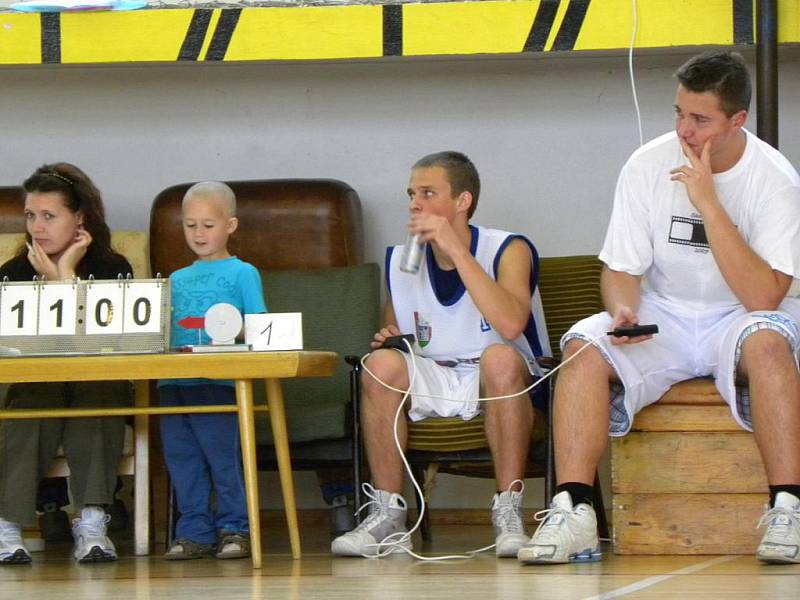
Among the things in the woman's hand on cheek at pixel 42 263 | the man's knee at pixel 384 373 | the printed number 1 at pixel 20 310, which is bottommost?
the man's knee at pixel 384 373

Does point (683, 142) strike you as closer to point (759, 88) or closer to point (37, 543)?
point (759, 88)

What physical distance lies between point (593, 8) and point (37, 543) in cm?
224

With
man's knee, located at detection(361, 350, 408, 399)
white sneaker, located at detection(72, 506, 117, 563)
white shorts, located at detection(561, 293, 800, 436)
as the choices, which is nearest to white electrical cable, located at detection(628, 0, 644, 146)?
white shorts, located at detection(561, 293, 800, 436)

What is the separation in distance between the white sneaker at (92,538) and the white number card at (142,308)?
0.53 metres

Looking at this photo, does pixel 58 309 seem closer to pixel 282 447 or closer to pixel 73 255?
pixel 73 255

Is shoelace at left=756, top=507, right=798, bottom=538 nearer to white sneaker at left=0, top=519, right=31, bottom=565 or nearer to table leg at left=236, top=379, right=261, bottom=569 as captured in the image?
table leg at left=236, top=379, right=261, bottom=569

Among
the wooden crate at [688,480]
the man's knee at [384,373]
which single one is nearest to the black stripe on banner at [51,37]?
the man's knee at [384,373]

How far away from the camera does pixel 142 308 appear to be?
339 cm

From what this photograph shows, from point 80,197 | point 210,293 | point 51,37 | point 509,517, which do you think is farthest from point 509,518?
point 51,37

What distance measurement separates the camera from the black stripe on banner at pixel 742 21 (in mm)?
4172

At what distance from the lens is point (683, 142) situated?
3459 millimetres

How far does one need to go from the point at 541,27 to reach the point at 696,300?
114 centimetres

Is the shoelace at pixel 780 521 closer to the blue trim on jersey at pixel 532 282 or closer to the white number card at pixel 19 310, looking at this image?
the blue trim on jersey at pixel 532 282

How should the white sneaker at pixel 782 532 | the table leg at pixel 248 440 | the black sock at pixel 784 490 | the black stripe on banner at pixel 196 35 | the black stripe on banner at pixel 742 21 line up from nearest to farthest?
the white sneaker at pixel 782 532 → the black sock at pixel 784 490 → the table leg at pixel 248 440 → the black stripe on banner at pixel 742 21 → the black stripe on banner at pixel 196 35
